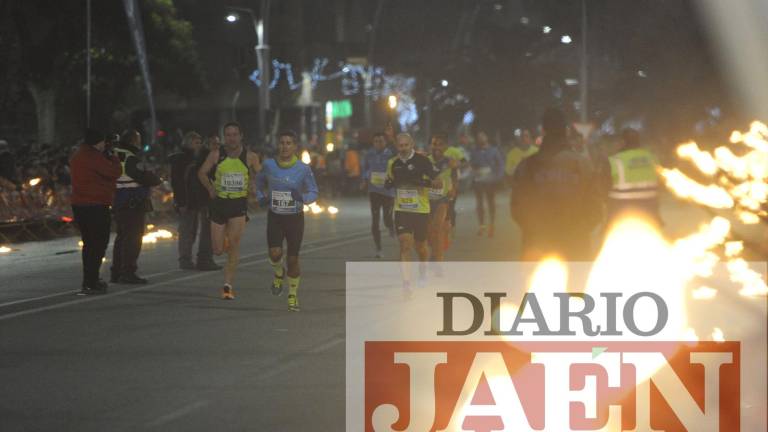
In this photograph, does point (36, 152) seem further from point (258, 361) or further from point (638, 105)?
point (638, 105)

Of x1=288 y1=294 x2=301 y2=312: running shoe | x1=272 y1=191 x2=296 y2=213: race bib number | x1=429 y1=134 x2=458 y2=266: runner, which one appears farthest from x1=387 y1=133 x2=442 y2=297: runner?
x1=288 y1=294 x2=301 y2=312: running shoe

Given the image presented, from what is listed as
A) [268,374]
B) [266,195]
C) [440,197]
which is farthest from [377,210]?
[268,374]

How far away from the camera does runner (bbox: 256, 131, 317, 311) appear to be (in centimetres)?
1420

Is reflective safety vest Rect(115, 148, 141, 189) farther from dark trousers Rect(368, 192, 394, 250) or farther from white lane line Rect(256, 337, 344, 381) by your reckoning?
white lane line Rect(256, 337, 344, 381)

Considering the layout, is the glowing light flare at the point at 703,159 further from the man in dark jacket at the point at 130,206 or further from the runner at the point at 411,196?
the man in dark jacket at the point at 130,206

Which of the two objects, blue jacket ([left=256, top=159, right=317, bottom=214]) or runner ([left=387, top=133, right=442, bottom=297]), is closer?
blue jacket ([left=256, top=159, right=317, bottom=214])

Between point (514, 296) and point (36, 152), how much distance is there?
15719mm

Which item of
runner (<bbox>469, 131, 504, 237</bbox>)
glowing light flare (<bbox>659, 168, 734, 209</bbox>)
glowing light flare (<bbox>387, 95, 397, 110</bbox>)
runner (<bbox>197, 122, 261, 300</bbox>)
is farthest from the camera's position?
glowing light flare (<bbox>387, 95, 397, 110</bbox>)

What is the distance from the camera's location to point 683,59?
4822 centimetres

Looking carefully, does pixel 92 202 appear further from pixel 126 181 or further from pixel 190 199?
pixel 190 199

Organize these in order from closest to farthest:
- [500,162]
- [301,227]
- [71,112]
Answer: [301,227] → [500,162] → [71,112]

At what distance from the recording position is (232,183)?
50.1 ft

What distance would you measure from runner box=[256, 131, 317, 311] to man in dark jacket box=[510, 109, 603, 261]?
4675mm

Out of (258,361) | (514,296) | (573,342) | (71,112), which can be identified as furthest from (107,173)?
(71,112)
